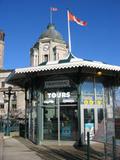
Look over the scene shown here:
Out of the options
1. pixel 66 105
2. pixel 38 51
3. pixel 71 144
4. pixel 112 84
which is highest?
pixel 38 51

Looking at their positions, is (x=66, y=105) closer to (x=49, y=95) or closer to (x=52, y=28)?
(x=49, y=95)

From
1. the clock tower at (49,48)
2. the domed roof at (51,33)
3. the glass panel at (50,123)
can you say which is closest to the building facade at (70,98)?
the glass panel at (50,123)

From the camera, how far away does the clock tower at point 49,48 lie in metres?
74.4

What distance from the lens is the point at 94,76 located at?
1905 centimetres

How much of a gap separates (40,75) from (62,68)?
6.20 ft

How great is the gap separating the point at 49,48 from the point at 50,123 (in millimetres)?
56237

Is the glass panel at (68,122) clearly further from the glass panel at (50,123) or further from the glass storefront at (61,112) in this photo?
the glass panel at (50,123)

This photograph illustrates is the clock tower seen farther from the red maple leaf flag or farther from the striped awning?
the striped awning

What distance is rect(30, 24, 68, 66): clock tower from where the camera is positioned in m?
74.4

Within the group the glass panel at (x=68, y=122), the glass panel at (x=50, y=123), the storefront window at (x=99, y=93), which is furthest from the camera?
the storefront window at (x=99, y=93)

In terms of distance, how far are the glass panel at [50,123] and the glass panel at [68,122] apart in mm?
387

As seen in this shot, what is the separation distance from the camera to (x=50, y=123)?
63.0ft

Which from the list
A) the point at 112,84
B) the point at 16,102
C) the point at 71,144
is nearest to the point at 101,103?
the point at 112,84

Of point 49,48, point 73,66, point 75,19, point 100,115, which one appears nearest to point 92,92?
point 100,115
